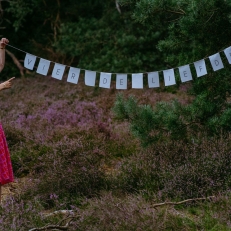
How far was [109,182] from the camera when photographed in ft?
18.1

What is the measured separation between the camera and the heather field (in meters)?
4.28

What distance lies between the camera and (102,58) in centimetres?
1272

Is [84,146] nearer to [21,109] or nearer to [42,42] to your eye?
[21,109]

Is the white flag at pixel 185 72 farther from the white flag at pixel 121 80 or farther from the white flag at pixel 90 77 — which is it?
the white flag at pixel 90 77

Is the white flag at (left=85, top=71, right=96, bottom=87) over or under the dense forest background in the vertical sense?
over

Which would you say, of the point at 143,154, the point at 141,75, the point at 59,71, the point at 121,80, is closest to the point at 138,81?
the point at 141,75

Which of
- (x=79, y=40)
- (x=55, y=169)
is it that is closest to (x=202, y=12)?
(x=55, y=169)

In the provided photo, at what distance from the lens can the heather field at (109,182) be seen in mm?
4281

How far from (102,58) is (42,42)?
4336mm

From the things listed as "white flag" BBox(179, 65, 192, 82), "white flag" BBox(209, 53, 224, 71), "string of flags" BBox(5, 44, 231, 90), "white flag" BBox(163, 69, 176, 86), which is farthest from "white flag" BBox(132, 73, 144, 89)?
"white flag" BBox(209, 53, 224, 71)

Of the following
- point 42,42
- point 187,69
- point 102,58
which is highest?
point 42,42

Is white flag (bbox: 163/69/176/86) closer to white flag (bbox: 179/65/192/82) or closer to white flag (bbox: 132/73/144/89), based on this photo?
white flag (bbox: 179/65/192/82)

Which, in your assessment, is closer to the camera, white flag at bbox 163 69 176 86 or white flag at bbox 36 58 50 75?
white flag at bbox 163 69 176 86

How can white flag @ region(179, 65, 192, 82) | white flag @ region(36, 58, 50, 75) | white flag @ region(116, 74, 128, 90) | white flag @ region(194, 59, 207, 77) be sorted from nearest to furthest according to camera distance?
1. white flag @ region(194, 59, 207, 77)
2. white flag @ region(179, 65, 192, 82)
3. white flag @ region(116, 74, 128, 90)
4. white flag @ region(36, 58, 50, 75)
